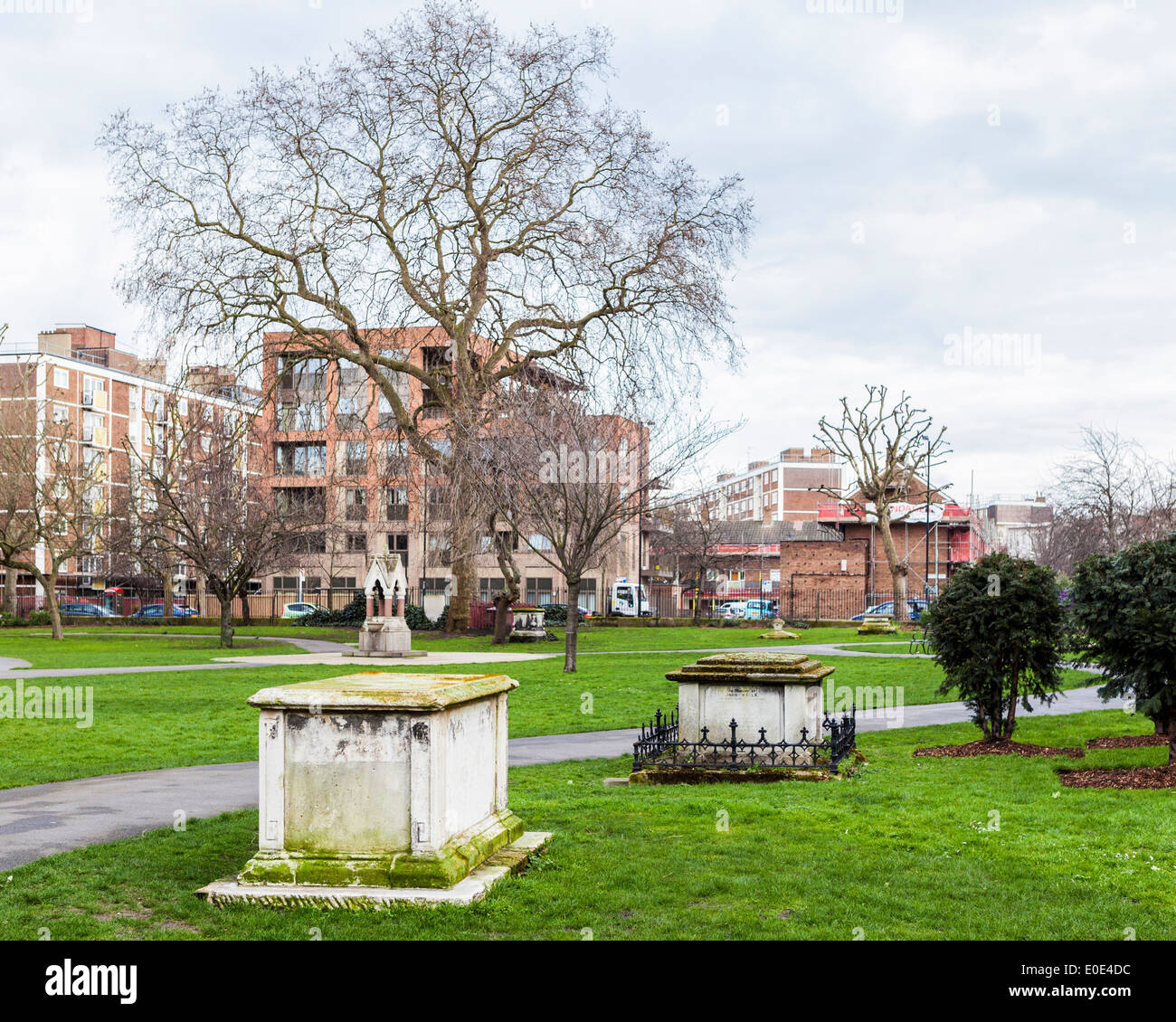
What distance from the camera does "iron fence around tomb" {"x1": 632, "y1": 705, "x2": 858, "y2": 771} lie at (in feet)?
35.7

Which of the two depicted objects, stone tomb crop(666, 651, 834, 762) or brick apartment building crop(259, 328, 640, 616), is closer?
stone tomb crop(666, 651, 834, 762)

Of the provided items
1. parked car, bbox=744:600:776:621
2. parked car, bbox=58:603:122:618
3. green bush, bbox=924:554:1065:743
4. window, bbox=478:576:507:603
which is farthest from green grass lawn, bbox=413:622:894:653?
parked car, bbox=58:603:122:618

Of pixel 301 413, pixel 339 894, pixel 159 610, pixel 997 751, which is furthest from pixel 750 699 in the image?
pixel 159 610

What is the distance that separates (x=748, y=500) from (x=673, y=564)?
195 feet

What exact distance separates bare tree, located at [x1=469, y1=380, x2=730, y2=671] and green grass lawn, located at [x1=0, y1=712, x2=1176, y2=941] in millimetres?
14051

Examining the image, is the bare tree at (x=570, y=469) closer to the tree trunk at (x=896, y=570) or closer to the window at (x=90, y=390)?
the tree trunk at (x=896, y=570)

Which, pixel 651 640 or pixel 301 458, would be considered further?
pixel 301 458

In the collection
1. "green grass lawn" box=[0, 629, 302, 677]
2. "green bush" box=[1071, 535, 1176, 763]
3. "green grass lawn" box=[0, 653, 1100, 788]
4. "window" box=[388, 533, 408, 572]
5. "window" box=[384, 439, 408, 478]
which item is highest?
"window" box=[384, 439, 408, 478]

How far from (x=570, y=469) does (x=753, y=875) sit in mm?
17464

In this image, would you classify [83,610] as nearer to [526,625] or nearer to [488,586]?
[488,586]

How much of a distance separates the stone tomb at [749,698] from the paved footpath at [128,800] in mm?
1898

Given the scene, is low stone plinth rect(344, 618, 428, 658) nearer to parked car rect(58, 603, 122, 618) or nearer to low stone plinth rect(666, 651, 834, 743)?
low stone plinth rect(666, 651, 834, 743)

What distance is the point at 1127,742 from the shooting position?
13.3 metres

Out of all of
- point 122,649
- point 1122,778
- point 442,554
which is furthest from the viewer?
point 442,554
